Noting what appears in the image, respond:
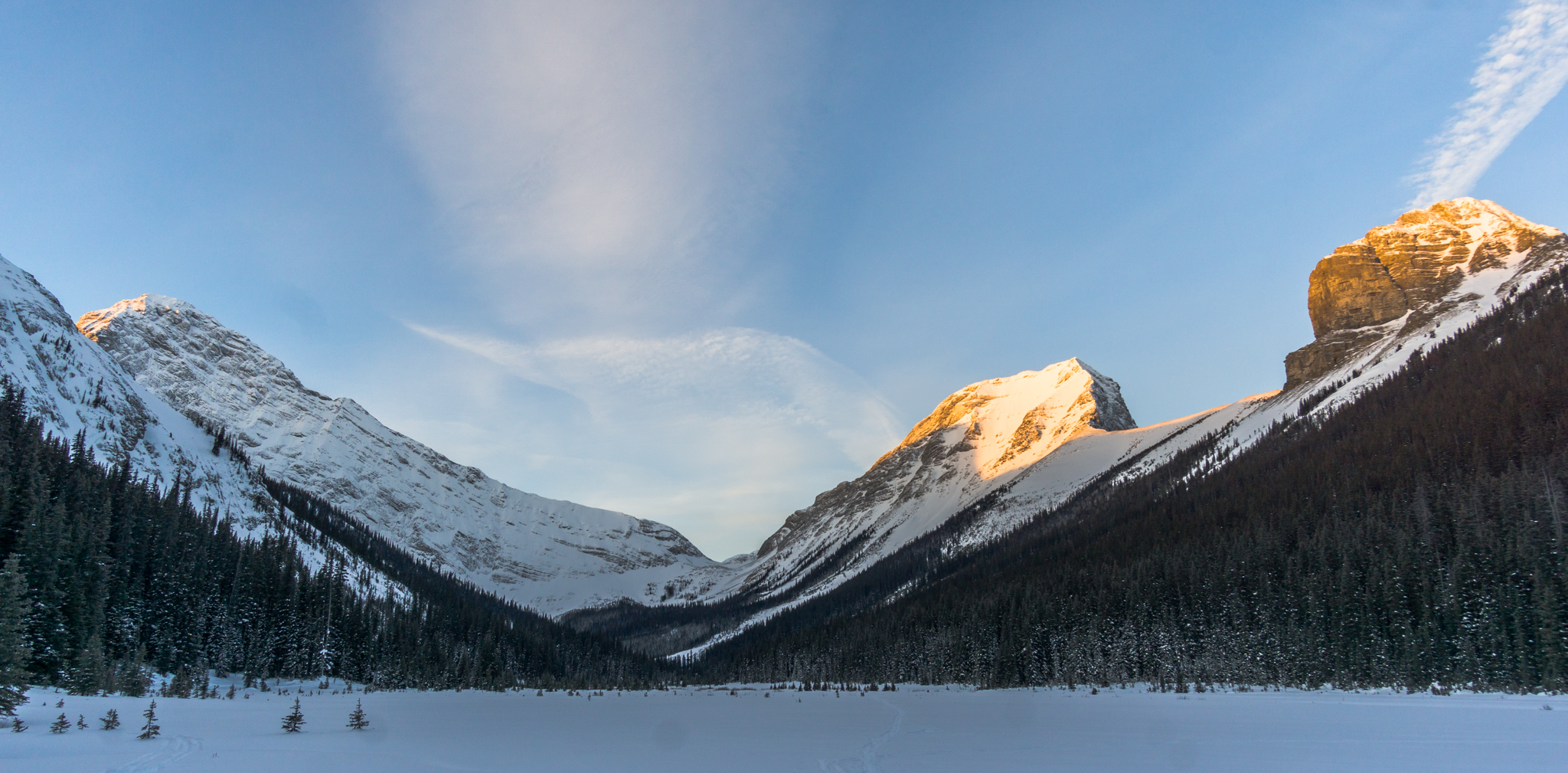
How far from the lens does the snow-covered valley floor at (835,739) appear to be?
18.9 meters

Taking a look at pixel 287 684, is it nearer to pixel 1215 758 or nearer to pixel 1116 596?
pixel 1215 758

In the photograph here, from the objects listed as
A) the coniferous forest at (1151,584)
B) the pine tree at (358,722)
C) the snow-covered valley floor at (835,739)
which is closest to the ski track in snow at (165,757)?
the snow-covered valley floor at (835,739)

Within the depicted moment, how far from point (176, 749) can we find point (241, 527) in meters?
110

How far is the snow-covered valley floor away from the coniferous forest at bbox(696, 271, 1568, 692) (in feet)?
45.4

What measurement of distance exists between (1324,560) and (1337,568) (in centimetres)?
170

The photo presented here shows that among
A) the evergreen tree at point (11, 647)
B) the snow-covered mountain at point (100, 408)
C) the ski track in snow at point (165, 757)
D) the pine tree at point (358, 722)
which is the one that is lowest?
the pine tree at point (358, 722)

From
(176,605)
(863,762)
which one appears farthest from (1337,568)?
(176,605)

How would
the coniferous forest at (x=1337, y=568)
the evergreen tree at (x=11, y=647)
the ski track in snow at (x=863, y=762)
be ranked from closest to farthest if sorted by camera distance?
the ski track in snow at (x=863, y=762) → the evergreen tree at (x=11, y=647) → the coniferous forest at (x=1337, y=568)

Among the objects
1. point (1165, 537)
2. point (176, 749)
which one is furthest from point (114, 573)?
point (1165, 537)

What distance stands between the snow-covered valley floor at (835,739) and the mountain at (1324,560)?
14102 millimetres

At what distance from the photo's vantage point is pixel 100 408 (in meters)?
98.4

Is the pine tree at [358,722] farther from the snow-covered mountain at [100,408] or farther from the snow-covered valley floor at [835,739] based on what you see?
the snow-covered mountain at [100,408]

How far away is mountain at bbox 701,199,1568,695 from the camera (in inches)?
2110

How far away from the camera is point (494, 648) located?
115000 millimetres
